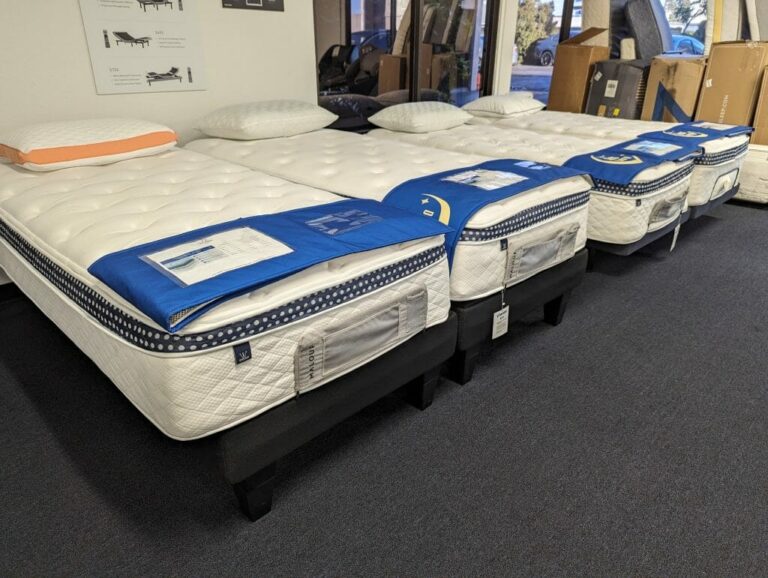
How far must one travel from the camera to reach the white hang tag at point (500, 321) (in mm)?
1705

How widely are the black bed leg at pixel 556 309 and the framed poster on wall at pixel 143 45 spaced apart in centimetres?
219

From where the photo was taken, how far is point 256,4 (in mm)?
2941

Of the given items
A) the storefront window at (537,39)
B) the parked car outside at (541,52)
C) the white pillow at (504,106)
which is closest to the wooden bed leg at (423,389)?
the white pillow at (504,106)

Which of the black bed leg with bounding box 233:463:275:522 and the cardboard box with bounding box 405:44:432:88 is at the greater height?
the cardboard box with bounding box 405:44:432:88

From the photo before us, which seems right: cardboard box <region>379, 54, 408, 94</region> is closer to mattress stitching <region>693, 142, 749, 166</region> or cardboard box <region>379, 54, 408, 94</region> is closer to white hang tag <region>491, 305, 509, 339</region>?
mattress stitching <region>693, 142, 749, 166</region>

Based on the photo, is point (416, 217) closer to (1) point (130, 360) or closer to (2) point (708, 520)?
(1) point (130, 360)

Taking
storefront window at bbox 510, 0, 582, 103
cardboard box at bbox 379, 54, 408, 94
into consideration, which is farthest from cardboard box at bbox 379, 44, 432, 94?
storefront window at bbox 510, 0, 582, 103

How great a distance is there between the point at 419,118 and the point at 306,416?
2345 mm

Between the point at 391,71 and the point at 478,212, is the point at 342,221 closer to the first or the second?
the point at 478,212

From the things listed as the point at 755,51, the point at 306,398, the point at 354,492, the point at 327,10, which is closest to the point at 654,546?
the point at 354,492

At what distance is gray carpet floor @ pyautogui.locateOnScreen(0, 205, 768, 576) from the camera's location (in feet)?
3.84

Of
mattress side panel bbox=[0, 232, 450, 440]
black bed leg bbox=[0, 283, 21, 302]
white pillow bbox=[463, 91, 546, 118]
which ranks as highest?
white pillow bbox=[463, 91, 546, 118]

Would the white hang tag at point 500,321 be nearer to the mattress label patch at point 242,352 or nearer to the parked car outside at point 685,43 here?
the mattress label patch at point 242,352

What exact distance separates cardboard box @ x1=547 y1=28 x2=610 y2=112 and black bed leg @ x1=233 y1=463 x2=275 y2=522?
4663 mm
